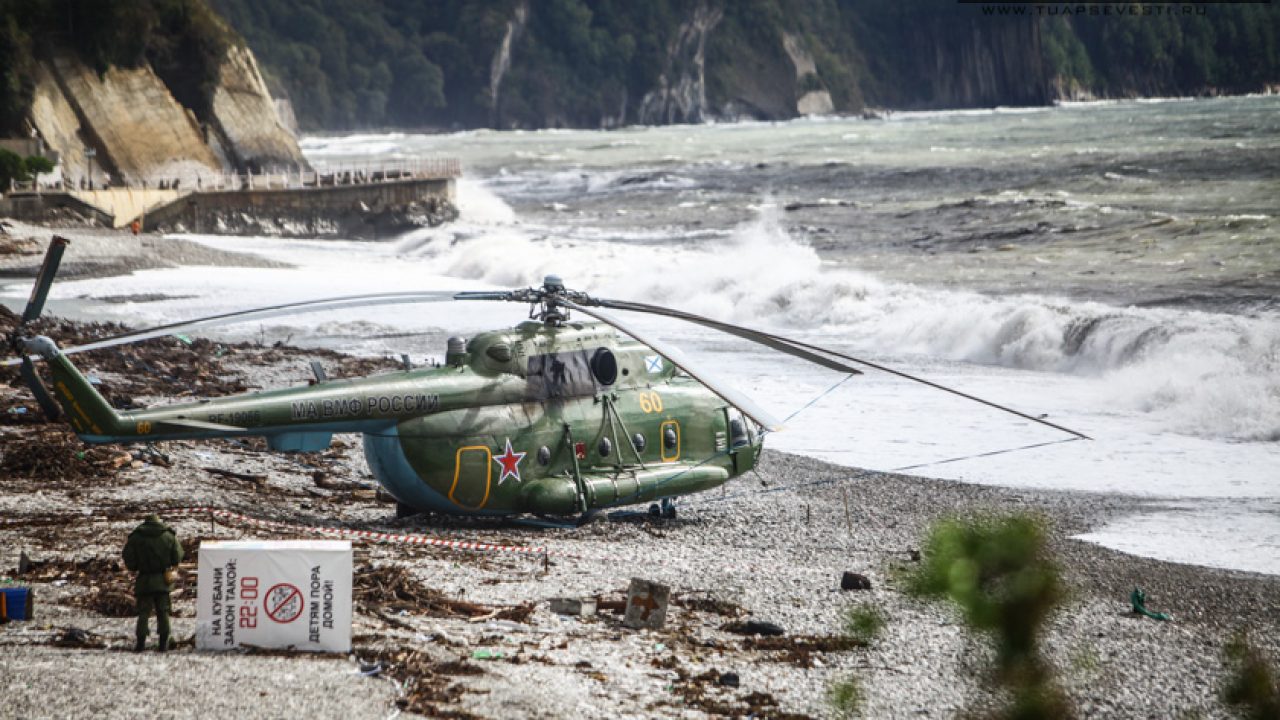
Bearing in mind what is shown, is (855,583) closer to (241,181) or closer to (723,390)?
(723,390)

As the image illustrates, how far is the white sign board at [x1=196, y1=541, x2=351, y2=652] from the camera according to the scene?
375 inches

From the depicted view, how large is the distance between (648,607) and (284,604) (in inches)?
123

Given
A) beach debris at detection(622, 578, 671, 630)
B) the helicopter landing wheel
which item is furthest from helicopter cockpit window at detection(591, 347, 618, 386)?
beach debris at detection(622, 578, 671, 630)

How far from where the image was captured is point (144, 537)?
9.36 metres

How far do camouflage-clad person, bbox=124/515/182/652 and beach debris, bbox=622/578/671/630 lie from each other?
12.2 ft

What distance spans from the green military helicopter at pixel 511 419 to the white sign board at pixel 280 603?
11.5 ft

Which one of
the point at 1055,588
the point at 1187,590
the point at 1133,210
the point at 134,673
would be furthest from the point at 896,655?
the point at 1133,210

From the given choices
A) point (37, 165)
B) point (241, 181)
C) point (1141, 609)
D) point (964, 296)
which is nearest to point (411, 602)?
point (1141, 609)

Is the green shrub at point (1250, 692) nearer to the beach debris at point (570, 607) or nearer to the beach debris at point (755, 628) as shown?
the beach debris at point (755, 628)

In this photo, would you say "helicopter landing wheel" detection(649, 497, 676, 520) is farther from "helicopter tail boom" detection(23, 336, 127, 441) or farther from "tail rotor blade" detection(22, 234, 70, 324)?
"tail rotor blade" detection(22, 234, 70, 324)

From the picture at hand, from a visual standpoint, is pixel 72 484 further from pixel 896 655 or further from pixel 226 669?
pixel 896 655

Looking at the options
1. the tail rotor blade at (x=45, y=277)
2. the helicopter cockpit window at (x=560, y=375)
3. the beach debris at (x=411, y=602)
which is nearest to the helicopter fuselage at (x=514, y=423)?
the helicopter cockpit window at (x=560, y=375)

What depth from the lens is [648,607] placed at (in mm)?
11312

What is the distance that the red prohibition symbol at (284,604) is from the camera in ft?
31.3
